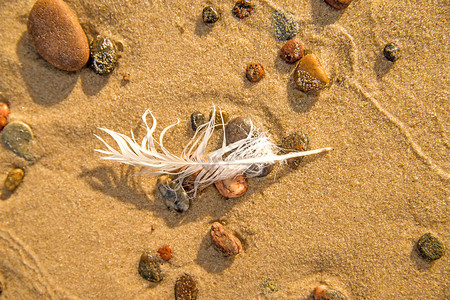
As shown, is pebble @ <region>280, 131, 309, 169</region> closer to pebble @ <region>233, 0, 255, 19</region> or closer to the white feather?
the white feather

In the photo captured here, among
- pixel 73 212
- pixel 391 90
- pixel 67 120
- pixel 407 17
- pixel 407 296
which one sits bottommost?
pixel 73 212

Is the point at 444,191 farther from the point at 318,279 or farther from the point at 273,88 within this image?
the point at 273,88

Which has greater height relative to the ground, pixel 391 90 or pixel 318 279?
pixel 391 90

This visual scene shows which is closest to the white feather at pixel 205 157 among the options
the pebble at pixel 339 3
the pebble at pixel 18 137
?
the pebble at pixel 18 137

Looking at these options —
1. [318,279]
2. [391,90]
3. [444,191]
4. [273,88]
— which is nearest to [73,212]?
[273,88]

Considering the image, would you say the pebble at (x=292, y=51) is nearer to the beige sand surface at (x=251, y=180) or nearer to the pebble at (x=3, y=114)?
the beige sand surface at (x=251, y=180)

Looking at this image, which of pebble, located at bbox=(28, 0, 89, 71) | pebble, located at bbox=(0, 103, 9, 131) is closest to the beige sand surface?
pebble, located at bbox=(0, 103, 9, 131)

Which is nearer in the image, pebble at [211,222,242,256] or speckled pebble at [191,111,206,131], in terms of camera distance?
pebble at [211,222,242,256]
